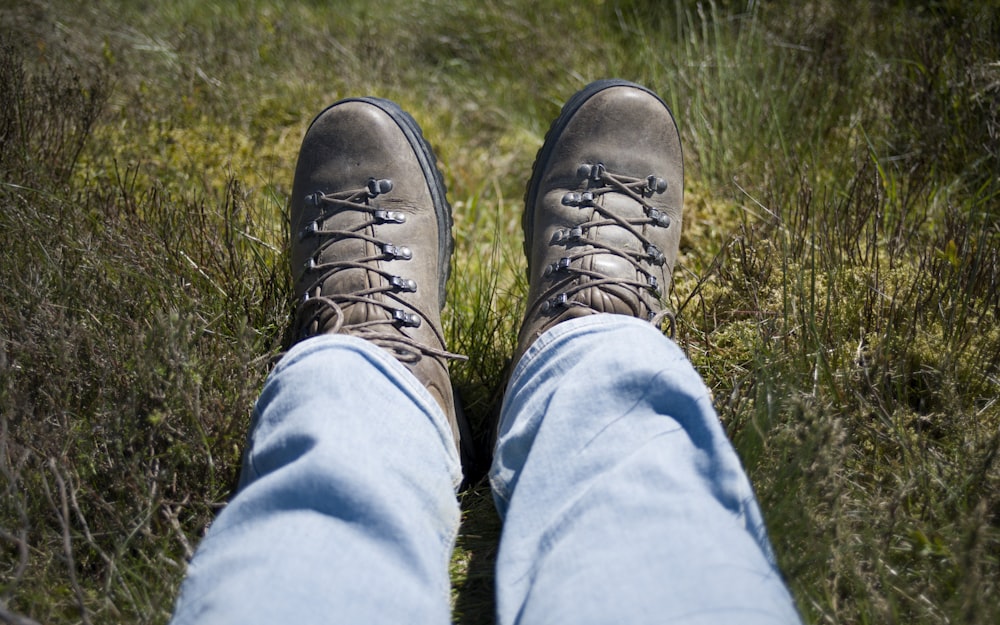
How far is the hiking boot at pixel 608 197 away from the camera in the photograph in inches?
74.0

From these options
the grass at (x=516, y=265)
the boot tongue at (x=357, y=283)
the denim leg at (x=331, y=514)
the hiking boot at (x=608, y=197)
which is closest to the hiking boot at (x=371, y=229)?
the boot tongue at (x=357, y=283)

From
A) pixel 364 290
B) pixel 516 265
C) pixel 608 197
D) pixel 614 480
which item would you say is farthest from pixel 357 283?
pixel 614 480

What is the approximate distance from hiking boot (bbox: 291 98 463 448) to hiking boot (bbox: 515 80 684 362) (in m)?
0.27

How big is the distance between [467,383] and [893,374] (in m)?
1.02

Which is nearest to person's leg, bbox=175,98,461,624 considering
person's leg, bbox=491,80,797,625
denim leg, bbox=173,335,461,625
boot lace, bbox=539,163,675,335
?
denim leg, bbox=173,335,461,625

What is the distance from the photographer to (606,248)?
75.3 inches

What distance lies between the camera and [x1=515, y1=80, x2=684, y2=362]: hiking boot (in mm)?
1880

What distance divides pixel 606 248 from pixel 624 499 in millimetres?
896

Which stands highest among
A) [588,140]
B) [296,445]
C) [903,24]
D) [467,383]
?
[903,24]

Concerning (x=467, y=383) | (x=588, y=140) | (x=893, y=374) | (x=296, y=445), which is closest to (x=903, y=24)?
(x=588, y=140)

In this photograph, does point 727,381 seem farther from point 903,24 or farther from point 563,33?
point 563,33

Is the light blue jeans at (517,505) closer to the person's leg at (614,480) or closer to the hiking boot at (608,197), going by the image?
the person's leg at (614,480)

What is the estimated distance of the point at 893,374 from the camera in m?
1.60

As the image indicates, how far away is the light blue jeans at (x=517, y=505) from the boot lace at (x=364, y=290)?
0.71ft
